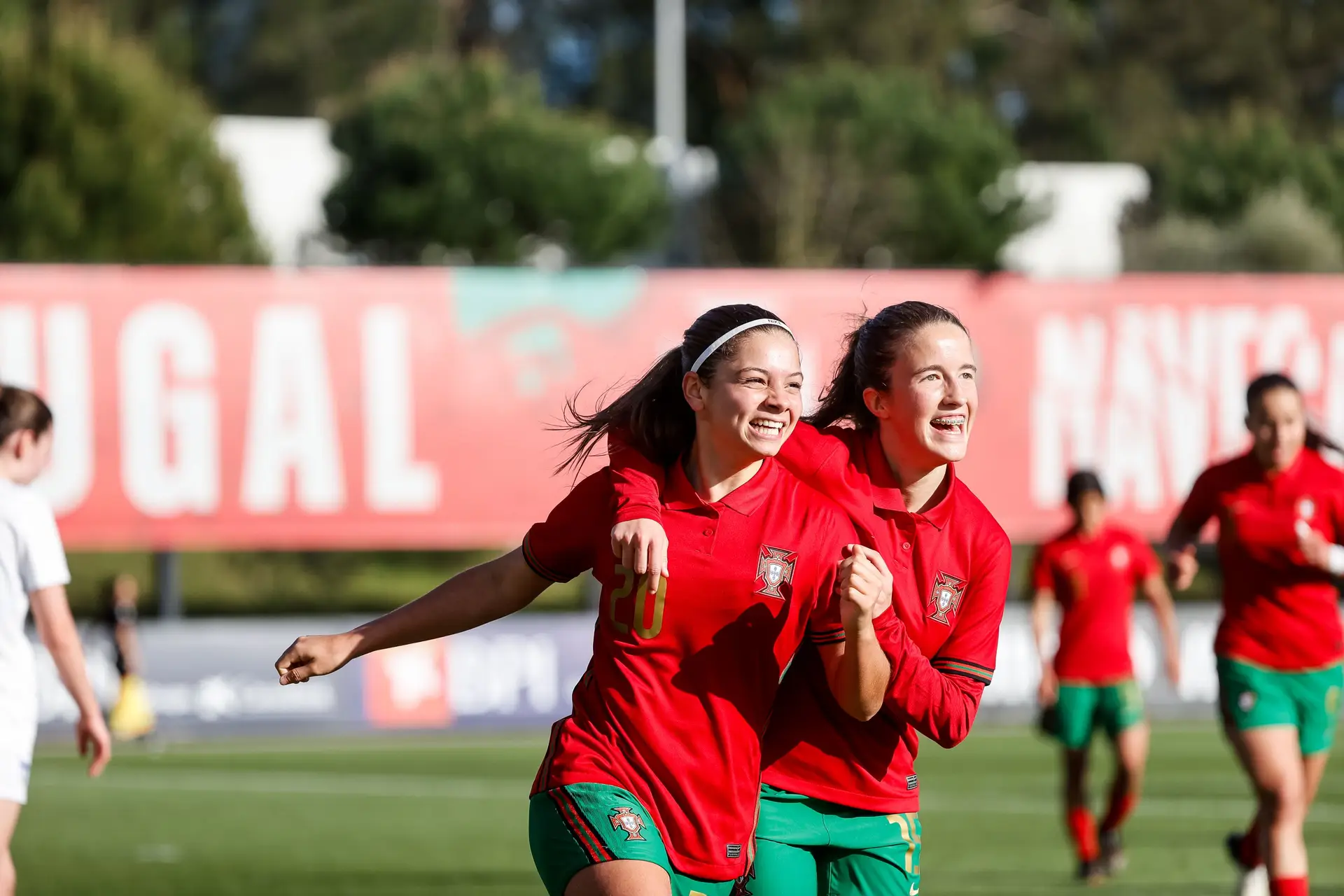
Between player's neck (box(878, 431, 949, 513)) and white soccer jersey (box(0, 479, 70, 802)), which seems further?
white soccer jersey (box(0, 479, 70, 802))

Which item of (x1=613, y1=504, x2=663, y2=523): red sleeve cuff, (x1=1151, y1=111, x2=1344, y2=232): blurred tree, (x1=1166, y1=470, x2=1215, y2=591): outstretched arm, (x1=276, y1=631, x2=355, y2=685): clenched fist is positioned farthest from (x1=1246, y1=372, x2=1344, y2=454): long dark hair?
(x1=1151, y1=111, x2=1344, y2=232): blurred tree

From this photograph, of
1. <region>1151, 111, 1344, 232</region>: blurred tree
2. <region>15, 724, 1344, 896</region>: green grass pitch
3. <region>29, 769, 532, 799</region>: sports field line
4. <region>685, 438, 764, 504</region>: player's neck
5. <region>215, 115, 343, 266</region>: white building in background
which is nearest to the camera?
<region>685, 438, 764, 504</region>: player's neck

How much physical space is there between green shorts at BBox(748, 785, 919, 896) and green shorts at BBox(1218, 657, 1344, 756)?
3592 millimetres

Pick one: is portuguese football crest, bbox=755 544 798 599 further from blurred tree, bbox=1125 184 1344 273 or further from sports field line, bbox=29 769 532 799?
blurred tree, bbox=1125 184 1344 273

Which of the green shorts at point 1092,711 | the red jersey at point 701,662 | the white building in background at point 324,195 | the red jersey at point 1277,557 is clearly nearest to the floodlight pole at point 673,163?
the white building in background at point 324,195

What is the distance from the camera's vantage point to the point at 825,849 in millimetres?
Answer: 5688

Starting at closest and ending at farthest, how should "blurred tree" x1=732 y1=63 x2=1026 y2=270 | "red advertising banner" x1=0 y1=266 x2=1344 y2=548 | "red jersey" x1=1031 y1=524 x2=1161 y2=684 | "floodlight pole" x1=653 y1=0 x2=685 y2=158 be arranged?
"red jersey" x1=1031 y1=524 x2=1161 y2=684 < "red advertising banner" x1=0 y1=266 x2=1344 y2=548 < "blurred tree" x1=732 y1=63 x2=1026 y2=270 < "floodlight pole" x1=653 y1=0 x2=685 y2=158

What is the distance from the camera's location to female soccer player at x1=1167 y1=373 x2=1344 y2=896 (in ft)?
28.7

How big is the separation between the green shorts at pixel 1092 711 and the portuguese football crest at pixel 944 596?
7404mm

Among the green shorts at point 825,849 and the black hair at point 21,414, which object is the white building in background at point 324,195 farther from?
the green shorts at point 825,849

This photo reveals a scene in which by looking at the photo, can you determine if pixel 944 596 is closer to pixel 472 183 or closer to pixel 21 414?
pixel 21 414

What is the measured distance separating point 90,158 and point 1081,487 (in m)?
25.0

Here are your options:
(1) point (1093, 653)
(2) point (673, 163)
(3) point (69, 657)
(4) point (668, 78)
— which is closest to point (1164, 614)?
(1) point (1093, 653)

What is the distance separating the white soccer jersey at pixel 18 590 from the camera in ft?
24.2
